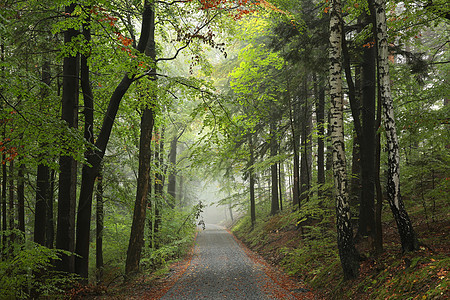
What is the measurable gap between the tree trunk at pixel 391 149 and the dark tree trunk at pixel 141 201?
703 centimetres

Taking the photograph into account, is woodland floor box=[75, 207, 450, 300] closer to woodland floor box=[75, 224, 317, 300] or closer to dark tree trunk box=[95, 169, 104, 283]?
woodland floor box=[75, 224, 317, 300]

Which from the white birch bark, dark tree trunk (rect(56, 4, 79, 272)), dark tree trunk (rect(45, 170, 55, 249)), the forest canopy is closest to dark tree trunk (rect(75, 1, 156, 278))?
the forest canopy

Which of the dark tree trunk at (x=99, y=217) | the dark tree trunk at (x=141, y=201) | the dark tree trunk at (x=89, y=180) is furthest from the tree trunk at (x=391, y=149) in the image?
the dark tree trunk at (x=99, y=217)

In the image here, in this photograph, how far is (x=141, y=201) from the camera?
31.6ft

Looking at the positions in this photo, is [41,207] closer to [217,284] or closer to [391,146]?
[217,284]

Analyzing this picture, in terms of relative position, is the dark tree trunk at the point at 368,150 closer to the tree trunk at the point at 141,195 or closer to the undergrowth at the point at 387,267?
the undergrowth at the point at 387,267

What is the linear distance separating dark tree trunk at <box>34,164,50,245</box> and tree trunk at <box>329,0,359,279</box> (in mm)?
8088

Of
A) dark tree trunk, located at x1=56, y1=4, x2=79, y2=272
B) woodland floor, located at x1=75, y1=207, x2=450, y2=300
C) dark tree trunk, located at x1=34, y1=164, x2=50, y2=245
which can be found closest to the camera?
woodland floor, located at x1=75, y1=207, x2=450, y2=300

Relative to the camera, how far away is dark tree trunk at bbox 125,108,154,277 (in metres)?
9.44

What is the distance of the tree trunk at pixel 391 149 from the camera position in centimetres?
564

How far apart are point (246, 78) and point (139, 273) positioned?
8.96 m

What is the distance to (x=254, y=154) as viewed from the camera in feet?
53.7

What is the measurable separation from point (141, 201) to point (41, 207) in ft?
9.66

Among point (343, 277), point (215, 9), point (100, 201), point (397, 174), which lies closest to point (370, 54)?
point (397, 174)
